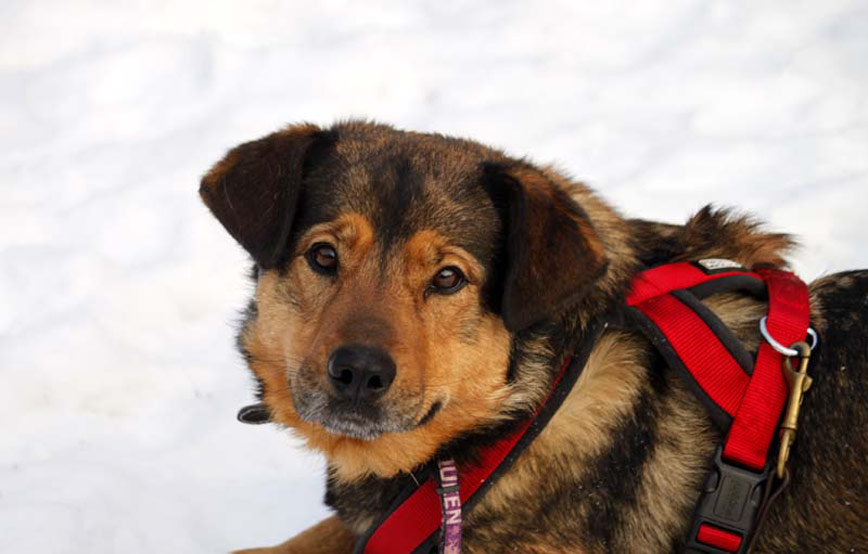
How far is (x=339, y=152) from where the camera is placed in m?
3.90

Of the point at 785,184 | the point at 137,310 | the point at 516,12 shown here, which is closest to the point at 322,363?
the point at 137,310

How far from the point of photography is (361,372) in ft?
10.9

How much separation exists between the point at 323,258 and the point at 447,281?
470 millimetres

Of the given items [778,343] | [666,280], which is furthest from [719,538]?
[666,280]

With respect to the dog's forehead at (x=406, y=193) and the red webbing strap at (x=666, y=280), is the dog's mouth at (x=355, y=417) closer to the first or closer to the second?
the dog's forehead at (x=406, y=193)

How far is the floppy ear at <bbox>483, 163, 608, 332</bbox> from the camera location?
11.7ft

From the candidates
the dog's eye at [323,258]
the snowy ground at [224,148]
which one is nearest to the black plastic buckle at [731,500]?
the dog's eye at [323,258]

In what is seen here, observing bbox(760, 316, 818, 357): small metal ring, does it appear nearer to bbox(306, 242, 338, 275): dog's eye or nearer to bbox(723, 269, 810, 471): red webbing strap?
bbox(723, 269, 810, 471): red webbing strap

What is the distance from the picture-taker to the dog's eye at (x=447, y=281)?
3.67m

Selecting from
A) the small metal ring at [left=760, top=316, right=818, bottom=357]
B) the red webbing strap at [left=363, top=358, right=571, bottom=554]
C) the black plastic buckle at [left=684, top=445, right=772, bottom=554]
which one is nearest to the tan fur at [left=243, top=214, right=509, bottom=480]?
the red webbing strap at [left=363, top=358, right=571, bottom=554]

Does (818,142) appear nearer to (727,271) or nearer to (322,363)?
(727,271)

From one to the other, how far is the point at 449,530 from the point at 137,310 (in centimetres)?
348

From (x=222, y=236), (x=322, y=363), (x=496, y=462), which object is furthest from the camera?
(x=222, y=236)

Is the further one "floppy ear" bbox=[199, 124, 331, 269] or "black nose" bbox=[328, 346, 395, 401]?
"floppy ear" bbox=[199, 124, 331, 269]
